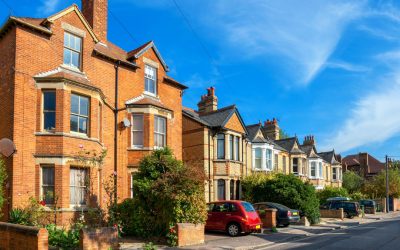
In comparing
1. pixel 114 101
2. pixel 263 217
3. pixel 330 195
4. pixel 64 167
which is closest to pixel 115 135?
pixel 114 101

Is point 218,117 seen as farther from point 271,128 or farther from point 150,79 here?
point 271,128

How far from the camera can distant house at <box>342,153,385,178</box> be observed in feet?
278

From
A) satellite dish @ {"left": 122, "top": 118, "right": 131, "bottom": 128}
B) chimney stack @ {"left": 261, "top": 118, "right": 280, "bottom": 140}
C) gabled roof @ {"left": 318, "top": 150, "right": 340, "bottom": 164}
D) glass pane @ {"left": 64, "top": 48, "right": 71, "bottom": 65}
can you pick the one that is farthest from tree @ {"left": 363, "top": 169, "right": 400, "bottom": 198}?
glass pane @ {"left": 64, "top": 48, "right": 71, "bottom": 65}

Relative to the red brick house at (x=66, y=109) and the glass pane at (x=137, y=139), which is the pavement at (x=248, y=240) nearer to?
the red brick house at (x=66, y=109)

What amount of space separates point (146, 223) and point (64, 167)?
14.0 feet

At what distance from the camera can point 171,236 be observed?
16656 mm

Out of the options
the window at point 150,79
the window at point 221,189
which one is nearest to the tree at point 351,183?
the window at point 221,189

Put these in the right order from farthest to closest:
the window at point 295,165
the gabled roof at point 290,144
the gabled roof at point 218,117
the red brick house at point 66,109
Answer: the window at point 295,165, the gabled roof at point 290,144, the gabled roof at point 218,117, the red brick house at point 66,109

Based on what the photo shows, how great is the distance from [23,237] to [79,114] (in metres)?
7.88

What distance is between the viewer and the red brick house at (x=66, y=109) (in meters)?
18.0

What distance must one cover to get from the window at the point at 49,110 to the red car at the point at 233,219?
29.3 feet

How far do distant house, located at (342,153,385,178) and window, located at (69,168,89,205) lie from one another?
71539 mm

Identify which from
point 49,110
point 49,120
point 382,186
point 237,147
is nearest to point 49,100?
point 49,110

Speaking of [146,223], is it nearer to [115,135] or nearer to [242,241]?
[242,241]
